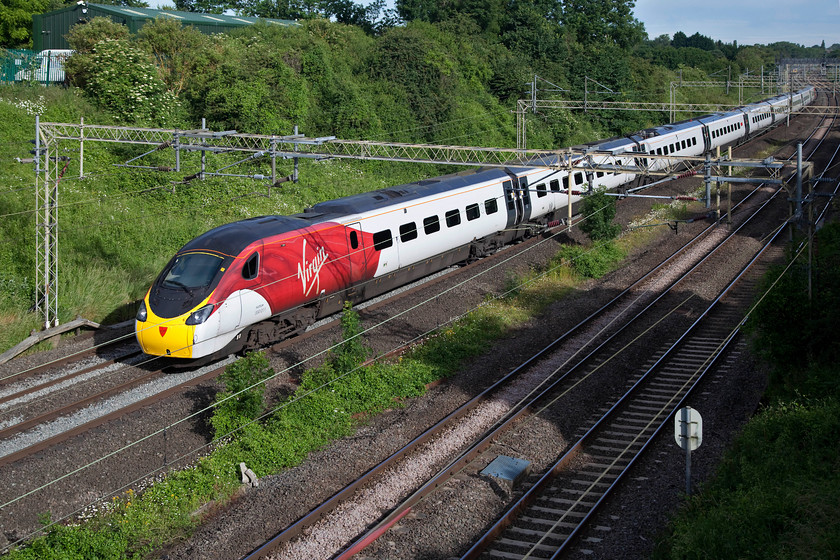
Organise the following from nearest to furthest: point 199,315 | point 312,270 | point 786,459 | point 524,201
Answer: point 786,459, point 199,315, point 312,270, point 524,201

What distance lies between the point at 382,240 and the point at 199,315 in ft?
20.5

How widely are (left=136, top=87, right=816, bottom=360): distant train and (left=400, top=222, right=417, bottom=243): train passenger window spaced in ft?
0.09

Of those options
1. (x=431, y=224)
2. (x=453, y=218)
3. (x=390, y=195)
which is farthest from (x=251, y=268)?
(x=453, y=218)

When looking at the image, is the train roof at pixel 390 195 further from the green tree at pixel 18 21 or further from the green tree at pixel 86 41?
the green tree at pixel 18 21

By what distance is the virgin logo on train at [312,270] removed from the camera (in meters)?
18.7

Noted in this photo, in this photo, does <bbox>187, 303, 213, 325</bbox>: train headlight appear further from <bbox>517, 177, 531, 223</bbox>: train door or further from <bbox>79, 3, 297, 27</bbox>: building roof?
<bbox>79, 3, 297, 27</bbox>: building roof

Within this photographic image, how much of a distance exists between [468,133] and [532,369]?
3342 centimetres

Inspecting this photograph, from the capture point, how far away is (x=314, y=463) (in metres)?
13.6

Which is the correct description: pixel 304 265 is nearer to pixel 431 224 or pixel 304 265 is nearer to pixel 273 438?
pixel 431 224

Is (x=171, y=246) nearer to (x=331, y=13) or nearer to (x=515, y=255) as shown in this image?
(x=515, y=255)

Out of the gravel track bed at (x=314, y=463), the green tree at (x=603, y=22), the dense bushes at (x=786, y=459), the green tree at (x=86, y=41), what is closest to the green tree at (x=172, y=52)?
the green tree at (x=86, y=41)

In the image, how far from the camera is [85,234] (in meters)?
26.5

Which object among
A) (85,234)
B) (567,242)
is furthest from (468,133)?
(85,234)

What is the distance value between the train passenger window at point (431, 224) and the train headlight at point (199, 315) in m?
8.07
